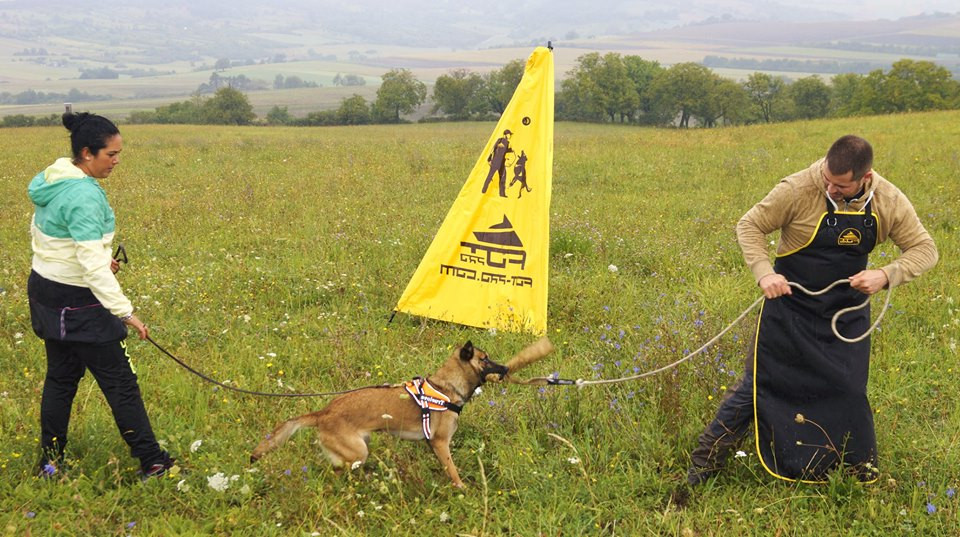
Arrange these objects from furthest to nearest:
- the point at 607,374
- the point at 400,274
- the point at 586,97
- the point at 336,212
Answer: the point at 586,97 < the point at 336,212 < the point at 400,274 < the point at 607,374

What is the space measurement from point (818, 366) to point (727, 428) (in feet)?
2.28

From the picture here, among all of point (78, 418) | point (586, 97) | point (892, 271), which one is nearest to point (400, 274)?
point (78, 418)

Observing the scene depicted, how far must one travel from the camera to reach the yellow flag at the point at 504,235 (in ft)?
22.0

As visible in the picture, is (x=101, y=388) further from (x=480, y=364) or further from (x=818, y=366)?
(x=818, y=366)

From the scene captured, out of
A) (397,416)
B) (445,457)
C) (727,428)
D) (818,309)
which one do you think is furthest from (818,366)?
(397,416)

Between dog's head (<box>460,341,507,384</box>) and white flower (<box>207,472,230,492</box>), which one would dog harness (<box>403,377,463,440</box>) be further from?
white flower (<box>207,472,230,492</box>)

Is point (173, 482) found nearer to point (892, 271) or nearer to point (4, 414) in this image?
point (4, 414)

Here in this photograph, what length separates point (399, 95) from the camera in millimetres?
91188

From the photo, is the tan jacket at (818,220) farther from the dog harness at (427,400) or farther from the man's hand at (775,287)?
the dog harness at (427,400)

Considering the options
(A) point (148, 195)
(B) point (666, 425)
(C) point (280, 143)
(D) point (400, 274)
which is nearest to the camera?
(B) point (666, 425)

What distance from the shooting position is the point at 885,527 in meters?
3.70

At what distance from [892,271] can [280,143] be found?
24477 mm

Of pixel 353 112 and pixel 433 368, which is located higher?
pixel 353 112

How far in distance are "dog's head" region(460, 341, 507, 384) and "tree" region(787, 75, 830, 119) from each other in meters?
91.8
